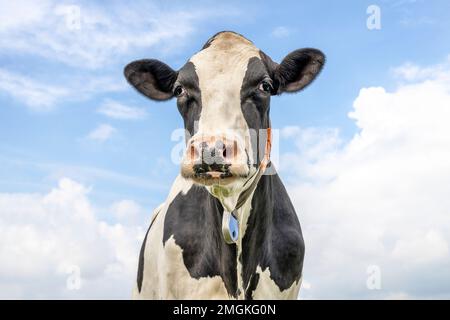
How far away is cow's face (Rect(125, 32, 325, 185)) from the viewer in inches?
240

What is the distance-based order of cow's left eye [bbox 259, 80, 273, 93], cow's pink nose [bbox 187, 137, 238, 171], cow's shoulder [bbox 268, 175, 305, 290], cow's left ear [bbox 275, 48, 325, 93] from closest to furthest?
cow's pink nose [bbox 187, 137, 238, 171] < cow's left eye [bbox 259, 80, 273, 93] < cow's shoulder [bbox 268, 175, 305, 290] < cow's left ear [bbox 275, 48, 325, 93]

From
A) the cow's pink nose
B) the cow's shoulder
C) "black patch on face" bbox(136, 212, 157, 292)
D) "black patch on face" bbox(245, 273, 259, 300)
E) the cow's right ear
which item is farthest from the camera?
"black patch on face" bbox(136, 212, 157, 292)

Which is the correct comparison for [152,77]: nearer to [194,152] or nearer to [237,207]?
[237,207]

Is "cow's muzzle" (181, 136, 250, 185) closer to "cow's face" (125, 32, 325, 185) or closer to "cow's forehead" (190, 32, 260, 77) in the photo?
"cow's face" (125, 32, 325, 185)

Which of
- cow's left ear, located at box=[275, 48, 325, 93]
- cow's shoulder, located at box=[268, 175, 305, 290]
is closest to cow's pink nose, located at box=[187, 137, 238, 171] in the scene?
cow's shoulder, located at box=[268, 175, 305, 290]

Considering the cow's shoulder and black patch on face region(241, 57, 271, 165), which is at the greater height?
black patch on face region(241, 57, 271, 165)

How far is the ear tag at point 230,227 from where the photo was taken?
737cm

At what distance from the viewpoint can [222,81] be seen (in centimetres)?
700

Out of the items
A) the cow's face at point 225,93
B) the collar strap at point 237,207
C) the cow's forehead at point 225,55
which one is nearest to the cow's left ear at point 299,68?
the cow's face at point 225,93

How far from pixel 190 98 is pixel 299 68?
6.22ft

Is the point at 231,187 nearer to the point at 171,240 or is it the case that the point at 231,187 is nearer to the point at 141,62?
the point at 171,240

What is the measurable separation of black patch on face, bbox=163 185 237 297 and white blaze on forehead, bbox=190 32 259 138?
4.26 feet

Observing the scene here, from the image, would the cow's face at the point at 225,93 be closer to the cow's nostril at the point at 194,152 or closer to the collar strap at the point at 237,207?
the cow's nostril at the point at 194,152
